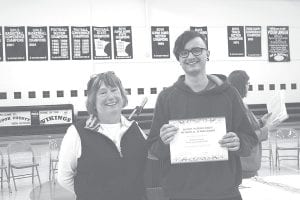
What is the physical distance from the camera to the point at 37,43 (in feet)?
28.1

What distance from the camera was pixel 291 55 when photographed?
974 centimetres

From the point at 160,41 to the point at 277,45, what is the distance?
2.95 meters

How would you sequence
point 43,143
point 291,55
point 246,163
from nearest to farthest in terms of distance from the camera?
point 246,163
point 43,143
point 291,55

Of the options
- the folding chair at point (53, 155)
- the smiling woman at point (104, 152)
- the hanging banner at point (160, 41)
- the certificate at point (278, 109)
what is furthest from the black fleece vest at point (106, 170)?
the hanging banner at point (160, 41)

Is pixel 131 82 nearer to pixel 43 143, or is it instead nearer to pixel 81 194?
pixel 43 143

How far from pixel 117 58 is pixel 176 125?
713 centimetres

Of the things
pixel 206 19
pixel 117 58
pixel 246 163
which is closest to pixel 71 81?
pixel 117 58

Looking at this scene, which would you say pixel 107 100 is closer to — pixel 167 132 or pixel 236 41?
pixel 167 132

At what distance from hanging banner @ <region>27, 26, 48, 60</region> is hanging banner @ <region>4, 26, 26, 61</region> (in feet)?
0.41

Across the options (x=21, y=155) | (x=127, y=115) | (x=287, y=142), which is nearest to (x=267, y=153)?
(x=287, y=142)

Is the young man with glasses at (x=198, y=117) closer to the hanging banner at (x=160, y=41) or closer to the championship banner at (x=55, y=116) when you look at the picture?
the championship banner at (x=55, y=116)

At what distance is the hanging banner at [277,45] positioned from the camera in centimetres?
960

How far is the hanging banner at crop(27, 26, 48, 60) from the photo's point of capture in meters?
8.52

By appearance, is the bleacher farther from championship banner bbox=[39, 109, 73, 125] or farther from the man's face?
the man's face
